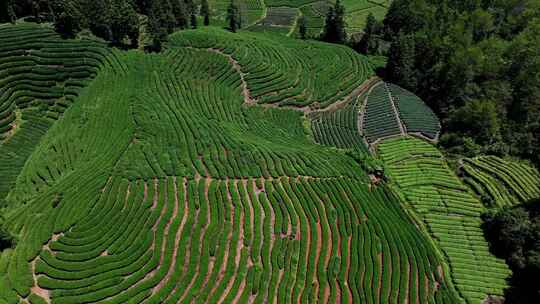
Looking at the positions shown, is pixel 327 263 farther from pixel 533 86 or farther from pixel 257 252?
pixel 533 86

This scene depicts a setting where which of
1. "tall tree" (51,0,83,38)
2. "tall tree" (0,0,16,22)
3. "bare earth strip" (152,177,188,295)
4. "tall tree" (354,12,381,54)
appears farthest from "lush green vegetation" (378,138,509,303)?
"tall tree" (0,0,16,22)

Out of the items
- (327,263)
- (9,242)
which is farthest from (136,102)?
(327,263)

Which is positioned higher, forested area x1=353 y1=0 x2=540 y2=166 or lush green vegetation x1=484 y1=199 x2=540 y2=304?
forested area x1=353 y1=0 x2=540 y2=166

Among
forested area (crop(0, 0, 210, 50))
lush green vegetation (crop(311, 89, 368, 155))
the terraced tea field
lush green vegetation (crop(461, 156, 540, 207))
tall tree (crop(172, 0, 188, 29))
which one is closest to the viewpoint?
lush green vegetation (crop(461, 156, 540, 207))

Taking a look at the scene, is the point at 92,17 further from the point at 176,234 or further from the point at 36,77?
the point at 176,234

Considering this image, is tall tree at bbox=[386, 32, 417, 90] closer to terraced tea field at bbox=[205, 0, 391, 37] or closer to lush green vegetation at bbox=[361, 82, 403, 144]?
lush green vegetation at bbox=[361, 82, 403, 144]

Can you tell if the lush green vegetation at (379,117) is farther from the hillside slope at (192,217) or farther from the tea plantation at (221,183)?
the hillside slope at (192,217)
